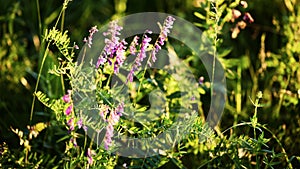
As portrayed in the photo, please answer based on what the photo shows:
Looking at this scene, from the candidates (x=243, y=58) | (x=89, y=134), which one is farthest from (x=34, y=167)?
(x=243, y=58)

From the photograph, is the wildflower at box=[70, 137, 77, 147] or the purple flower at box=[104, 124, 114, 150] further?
the wildflower at box=[70, 137, 77, 147]

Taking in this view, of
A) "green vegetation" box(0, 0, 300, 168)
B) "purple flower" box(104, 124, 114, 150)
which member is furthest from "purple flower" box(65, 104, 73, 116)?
"purple flower" box(104, 124, 114, 150)

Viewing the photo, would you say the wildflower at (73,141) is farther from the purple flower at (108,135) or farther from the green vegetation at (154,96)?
the purple flower at (108,135)

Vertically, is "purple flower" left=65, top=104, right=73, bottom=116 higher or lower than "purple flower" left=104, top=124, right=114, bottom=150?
higher

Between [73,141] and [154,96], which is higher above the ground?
[154,96]

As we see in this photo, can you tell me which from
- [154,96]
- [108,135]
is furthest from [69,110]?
[154,96]

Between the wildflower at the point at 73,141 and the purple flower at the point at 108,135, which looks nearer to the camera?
the purple flower at the point at 108,135

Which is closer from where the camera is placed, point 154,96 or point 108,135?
point 108,135

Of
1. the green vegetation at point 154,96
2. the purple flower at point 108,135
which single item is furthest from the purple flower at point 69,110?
the purple flower at point 108,135

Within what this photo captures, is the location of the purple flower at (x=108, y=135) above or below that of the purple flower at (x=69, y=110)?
below

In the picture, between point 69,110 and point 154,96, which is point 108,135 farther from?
point 154,96

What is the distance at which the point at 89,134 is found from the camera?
1.72 meters

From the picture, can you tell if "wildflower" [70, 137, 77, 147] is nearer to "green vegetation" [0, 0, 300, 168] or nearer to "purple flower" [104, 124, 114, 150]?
"green vegetation" [0, 0, 300, 168]

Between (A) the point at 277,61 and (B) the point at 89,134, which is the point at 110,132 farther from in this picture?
(A) the point at 277,61
